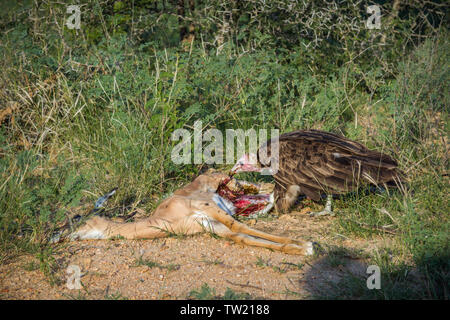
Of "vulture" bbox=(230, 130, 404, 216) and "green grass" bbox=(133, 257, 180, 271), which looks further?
"vulture" bbox=(230, 130, 404, 216)

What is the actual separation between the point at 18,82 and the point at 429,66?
436cm

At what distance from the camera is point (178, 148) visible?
4.23m

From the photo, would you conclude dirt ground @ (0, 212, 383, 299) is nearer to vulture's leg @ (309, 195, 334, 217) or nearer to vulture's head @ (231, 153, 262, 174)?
vulture's leg @ (309, 195, 334, 217)

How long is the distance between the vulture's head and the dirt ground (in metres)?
0.94

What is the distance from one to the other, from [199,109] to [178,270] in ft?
5.98

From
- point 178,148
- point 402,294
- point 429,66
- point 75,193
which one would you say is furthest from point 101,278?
point 429,66

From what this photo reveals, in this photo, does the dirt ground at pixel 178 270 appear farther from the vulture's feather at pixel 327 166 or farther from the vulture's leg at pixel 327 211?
the vulture's feather at pixel 327 166

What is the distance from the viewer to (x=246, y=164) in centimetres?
A: 436

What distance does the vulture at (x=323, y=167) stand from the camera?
3.66 meters

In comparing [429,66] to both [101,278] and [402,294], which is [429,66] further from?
[101,278]

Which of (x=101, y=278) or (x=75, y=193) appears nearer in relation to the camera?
(x=101, y=278)

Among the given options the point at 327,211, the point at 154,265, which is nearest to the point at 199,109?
the point at 327,211

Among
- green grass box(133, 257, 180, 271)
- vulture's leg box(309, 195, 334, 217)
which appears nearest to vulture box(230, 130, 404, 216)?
vulture's leg box(309, 195, 334, 217)

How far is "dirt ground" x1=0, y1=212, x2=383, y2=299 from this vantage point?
9.20 feet
